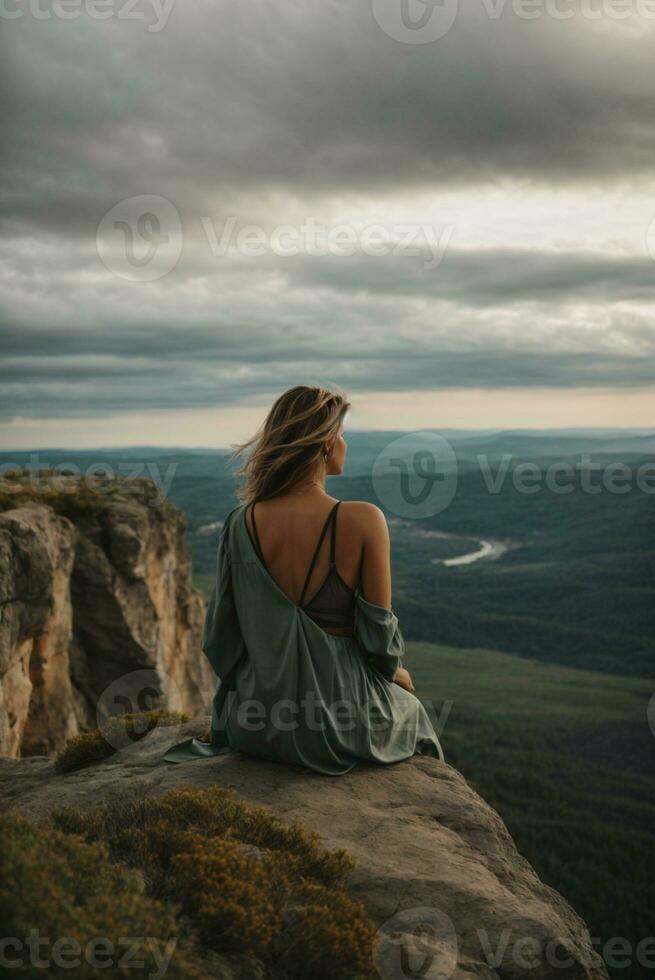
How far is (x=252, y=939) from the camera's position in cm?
439

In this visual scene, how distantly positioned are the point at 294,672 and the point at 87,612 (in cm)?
1626

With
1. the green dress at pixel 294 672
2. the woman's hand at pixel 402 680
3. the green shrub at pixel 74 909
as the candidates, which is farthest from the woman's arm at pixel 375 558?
the green shrub at pixel 74 909

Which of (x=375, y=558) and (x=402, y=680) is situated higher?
(x=375, y=558)

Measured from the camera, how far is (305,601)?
21.4ft

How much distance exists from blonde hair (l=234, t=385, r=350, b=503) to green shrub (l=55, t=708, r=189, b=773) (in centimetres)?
347

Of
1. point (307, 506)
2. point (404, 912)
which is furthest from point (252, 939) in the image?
point (307, 506)

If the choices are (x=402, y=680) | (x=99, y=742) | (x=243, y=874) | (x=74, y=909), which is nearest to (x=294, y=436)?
(x=402, y=680)

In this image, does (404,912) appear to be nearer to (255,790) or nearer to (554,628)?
(255,790)

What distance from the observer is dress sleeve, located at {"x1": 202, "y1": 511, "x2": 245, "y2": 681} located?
6.71 metres

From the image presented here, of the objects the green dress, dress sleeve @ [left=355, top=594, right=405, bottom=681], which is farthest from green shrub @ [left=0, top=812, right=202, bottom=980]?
dress sleeve @ [left=355, top=594, right=405, bottom=681]

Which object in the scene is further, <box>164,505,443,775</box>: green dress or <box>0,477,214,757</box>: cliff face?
<box>0,477,214,757</box>: cliff face

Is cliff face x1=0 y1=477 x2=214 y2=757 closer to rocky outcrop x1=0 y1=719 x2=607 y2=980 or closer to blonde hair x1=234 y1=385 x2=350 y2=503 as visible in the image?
rocky outcrop x1=0 y1=719 x2=607 y2=980

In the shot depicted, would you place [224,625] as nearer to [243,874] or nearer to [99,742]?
[243,874]

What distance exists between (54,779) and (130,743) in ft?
2.82
